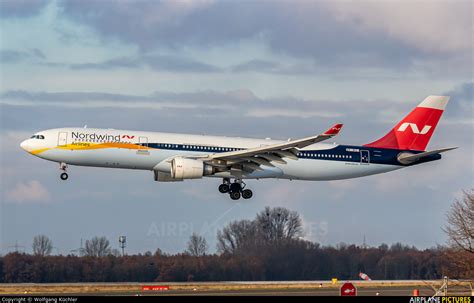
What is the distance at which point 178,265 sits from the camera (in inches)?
2635

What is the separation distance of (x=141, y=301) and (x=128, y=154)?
1002 inches

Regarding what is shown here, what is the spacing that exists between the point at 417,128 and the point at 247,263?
1500cm

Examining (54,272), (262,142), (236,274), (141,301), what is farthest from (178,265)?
(141,301)

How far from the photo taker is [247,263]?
6850 cm

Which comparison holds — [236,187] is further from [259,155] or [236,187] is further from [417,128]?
[417,128]

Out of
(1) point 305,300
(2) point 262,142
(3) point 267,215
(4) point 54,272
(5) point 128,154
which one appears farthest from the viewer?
(3) point 267,215

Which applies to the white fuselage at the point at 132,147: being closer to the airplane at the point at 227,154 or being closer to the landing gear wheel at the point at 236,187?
the airplane at the point at 227,154

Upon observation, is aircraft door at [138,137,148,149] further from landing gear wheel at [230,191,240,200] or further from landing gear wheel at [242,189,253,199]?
landing gear wheel at [242,189,253,199]

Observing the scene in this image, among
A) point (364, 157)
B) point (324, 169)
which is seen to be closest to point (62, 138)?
point (324, 169)

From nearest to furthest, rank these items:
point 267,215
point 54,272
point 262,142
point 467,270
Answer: point 467,270 → point 262,142 → point 54,272 → point 267,215

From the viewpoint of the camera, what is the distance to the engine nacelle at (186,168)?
5606 centimetres

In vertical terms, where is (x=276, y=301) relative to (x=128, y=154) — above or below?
below

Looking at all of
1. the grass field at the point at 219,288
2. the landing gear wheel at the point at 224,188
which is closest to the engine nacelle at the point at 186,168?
the landing gear wheel at the point at 224,188

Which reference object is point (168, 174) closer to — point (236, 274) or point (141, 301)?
point (236, 274)
